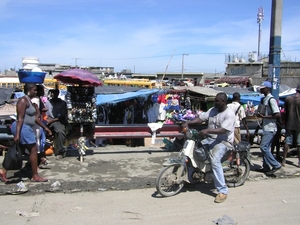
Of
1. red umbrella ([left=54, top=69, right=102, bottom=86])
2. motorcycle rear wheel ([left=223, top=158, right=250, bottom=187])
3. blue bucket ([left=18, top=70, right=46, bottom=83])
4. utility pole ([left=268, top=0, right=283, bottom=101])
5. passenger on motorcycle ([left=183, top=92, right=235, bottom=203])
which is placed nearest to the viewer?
passenger on motorcycle ([left=183, top=92, right=235, bottom=203])

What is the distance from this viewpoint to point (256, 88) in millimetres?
16328

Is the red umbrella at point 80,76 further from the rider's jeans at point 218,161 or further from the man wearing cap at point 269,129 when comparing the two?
the man wearing cap at point 269,129

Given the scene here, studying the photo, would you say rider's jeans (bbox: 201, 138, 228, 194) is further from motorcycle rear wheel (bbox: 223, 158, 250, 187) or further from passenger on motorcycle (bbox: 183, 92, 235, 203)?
motorcycle rear wheel (bbox: 223, 158, 250, 187)

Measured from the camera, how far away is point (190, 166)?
4.98 meters

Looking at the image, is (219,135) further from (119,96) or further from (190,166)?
(119,96)

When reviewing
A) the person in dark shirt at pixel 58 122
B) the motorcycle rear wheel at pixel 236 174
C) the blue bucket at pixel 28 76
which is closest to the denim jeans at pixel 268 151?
the motorcycle rear wheel at pixel 236 174

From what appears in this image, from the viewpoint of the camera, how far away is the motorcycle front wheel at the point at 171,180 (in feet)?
15.6

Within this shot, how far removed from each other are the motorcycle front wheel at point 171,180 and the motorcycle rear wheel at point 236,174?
3.16ft

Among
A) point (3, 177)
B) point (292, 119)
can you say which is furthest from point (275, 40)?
point (3, 177)

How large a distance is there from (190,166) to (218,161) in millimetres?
465

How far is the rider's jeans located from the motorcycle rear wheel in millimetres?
540

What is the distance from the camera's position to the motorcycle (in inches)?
189

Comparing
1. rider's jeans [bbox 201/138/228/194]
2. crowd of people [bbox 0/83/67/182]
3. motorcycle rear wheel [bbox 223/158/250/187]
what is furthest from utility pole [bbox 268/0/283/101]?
crowd of people [bbox 0/83/67/182]

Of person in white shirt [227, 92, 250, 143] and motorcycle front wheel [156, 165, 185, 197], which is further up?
person in white shirt [227, 92, 250, 143]
